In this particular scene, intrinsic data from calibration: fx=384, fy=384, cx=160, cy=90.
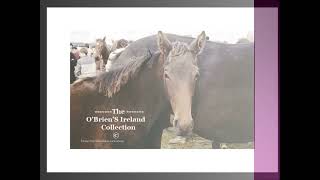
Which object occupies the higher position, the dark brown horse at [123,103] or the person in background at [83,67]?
the person in background at [83,67]

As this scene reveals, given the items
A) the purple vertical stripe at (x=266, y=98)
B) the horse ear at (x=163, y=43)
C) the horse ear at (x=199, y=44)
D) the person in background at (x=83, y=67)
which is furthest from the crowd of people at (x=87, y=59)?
the purple vertical stripe at (x=266, y=98)

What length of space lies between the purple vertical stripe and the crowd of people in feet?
2.75

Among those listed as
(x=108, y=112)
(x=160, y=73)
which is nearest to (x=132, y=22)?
(x=160, y=73)

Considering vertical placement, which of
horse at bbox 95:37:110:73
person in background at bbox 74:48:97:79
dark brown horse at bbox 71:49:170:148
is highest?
horse at bbox 95:37:110:73

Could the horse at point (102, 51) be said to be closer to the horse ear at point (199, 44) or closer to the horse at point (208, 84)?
the horse at point (208, 84)

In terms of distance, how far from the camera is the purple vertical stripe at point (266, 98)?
2393mm

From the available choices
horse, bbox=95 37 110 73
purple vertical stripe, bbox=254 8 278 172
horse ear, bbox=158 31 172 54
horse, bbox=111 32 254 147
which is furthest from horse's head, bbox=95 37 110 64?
purple vertical stripe, bbox=254 8 278 172

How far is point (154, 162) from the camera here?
7.80 ft

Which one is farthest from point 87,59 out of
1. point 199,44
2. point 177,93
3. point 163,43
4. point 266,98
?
point 266,98

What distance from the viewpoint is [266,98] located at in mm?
2402

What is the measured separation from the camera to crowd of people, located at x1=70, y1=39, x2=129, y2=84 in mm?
2391

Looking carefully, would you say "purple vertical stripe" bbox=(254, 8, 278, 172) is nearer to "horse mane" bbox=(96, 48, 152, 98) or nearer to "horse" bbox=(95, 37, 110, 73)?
"horse mane" bbox=(96, 48, 152, 98)

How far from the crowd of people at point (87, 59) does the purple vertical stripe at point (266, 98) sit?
2.75 ft
